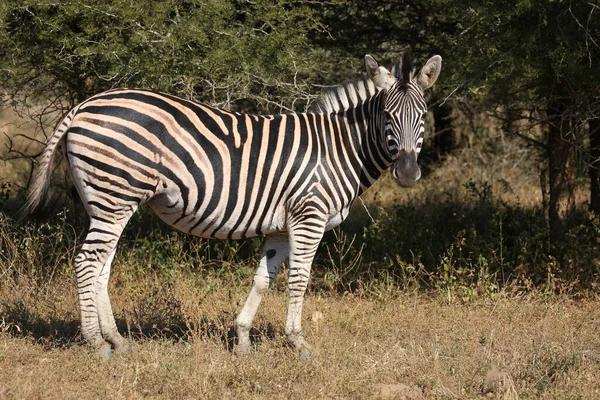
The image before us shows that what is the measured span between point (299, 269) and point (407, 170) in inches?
47.7

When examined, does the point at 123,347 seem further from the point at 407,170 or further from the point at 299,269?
the point at 407,170

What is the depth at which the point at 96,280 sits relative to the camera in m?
6.01

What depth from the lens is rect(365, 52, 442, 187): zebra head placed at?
598 cm

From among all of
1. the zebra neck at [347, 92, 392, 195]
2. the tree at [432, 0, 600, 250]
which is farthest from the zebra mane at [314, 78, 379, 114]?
the tree at [432, 0, 600, 250]

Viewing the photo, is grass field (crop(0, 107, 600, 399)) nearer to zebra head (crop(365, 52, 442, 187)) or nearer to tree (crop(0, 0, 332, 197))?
zebra head (crop(365, 52, 442, 187))

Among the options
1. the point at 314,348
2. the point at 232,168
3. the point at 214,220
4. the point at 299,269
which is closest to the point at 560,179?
the point at 299,269

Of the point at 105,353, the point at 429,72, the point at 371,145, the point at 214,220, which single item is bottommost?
the point at 105,353

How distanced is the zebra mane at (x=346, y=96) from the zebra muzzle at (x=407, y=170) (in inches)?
36.1

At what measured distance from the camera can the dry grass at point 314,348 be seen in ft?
17.6

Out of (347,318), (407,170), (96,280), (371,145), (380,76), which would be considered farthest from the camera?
(347,318)

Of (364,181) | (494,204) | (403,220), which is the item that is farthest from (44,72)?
(494,204)

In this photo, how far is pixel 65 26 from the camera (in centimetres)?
795

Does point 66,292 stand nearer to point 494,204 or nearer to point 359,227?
point 359,227

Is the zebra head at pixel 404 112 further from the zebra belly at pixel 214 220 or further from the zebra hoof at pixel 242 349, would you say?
the zebra hoof at pixel 242 349
